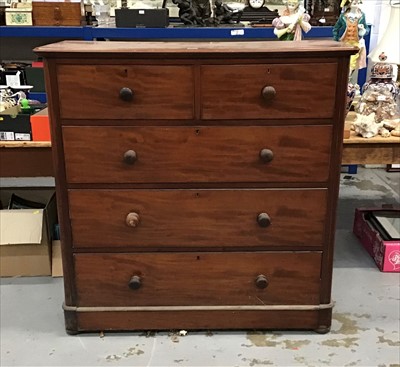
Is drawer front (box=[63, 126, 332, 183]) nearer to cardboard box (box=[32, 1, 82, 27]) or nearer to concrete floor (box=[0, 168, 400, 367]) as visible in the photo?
concrete floor (box=[0, 168, 400, 367])

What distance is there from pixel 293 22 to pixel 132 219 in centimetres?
100

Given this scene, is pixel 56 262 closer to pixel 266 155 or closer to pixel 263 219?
pixel 263 219

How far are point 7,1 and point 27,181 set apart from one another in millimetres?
1118

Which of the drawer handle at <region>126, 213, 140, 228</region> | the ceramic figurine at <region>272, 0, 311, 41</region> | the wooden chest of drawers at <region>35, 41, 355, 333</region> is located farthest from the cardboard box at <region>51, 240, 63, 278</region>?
the ceramic figurine at <region>272, 0, 311, 41</region>

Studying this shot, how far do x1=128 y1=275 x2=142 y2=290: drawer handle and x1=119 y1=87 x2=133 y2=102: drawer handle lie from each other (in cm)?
61

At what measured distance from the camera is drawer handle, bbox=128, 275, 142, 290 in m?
1.81

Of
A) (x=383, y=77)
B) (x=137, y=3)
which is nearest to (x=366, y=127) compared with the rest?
(x=383, y=77)

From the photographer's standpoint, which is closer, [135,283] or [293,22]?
[135,283]

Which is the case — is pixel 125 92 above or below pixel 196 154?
above

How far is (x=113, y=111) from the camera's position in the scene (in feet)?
5.40

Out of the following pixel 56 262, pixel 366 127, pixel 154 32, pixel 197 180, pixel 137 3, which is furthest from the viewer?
pixel 137 3

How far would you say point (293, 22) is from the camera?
2.07 meters

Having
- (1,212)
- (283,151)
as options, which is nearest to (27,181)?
(1,212)

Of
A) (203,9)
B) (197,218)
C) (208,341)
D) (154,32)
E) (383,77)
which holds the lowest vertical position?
(208,341)
